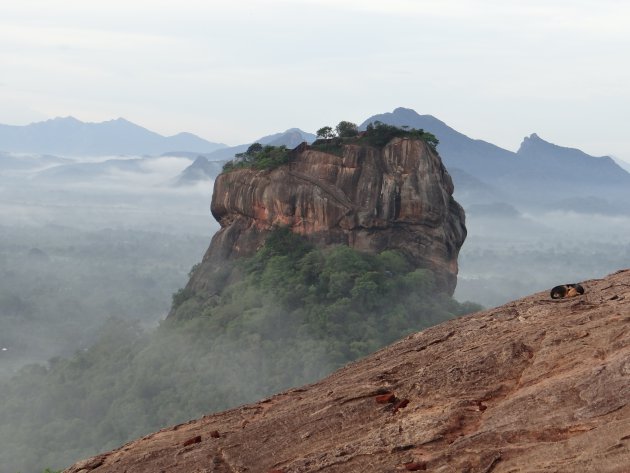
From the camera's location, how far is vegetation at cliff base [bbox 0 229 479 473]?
55969mm

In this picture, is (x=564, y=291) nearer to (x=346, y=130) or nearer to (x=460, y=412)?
(x=460, y=412)

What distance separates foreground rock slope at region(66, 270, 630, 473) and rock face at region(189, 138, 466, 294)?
44626 millimetres

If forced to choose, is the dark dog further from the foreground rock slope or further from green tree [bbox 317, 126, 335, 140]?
green tree [bbox 317, 126, 335, 140]

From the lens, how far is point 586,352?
42.6ft

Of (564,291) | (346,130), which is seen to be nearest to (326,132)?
(346,130)

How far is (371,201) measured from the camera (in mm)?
62000

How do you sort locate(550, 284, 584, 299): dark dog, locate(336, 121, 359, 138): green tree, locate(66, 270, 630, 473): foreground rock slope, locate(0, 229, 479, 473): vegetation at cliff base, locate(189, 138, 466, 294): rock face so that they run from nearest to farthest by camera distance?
locate(66, 270, 630, 473): foreground rock slope < locate(550, 284, 584, 299): dark dog < locate(0, 229, 479, 473): vegetation at cliff base < locate(189, 138, 466, 294): rock face < locate(336, 121, 359, 138): green tree

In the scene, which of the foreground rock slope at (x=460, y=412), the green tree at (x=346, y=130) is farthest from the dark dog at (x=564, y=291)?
the green tree at (x=346, y=130)

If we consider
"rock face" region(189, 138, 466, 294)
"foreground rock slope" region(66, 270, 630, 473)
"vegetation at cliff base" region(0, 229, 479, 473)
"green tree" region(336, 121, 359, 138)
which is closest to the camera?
"foreground rock slope" region(66, 270, 630, 473)

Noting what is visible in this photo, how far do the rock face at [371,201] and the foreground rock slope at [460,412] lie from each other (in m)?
44.6

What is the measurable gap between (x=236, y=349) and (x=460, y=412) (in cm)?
4856

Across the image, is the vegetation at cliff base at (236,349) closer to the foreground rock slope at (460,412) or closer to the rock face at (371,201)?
the rock face at (371,201)

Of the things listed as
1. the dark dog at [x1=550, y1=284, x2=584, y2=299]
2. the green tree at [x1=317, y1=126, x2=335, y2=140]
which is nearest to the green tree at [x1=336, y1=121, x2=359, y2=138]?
the green tree at [x1=317, y1=126, x2=335, y2=140]

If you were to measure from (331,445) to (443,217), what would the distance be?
50499 mm
